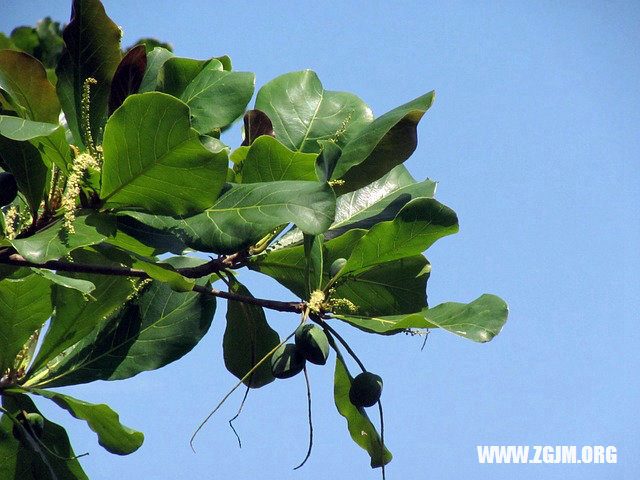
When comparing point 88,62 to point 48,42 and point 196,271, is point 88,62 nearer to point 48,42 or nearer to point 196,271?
point 196,271

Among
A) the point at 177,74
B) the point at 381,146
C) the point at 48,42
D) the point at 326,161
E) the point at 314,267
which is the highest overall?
the point at 48,42

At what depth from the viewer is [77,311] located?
1.79 m

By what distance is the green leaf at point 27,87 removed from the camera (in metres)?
1.37

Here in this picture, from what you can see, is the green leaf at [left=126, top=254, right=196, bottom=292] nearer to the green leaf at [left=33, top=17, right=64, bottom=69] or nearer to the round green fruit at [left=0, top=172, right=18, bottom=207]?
the round green fruit at [left=0, top=172, right=18, bottom=207]

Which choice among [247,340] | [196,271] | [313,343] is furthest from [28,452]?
[313,343]

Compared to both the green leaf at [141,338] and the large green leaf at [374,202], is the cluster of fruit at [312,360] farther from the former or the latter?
the green leaf at [141,338]

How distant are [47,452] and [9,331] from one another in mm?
302

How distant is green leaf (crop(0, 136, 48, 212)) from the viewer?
136 centimetres

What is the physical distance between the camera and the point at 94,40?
1.46 m

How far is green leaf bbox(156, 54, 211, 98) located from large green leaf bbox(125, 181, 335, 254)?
10.8 inches

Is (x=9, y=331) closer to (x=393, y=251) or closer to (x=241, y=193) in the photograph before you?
(x=241, y=193)

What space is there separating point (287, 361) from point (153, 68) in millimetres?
638

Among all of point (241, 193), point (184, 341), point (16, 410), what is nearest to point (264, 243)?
point (241, 193)

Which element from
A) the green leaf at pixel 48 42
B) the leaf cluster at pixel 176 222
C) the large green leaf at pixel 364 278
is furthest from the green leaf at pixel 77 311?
the green leaf at pixel 48 42
